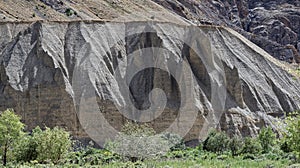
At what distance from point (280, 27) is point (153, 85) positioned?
69.5 m

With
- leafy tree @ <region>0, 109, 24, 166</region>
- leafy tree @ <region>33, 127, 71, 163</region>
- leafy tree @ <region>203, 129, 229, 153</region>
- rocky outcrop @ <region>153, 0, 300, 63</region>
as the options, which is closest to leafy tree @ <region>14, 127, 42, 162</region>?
leafy tree @ <region>33, 127, 71, 163</region>

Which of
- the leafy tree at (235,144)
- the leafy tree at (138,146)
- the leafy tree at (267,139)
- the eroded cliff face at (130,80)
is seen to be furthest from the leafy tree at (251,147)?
the eroded cliff face at (130,80)

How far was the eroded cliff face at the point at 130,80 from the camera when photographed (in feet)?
167

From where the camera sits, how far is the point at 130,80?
55062 mm

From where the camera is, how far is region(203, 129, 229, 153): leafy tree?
48000 millimetres

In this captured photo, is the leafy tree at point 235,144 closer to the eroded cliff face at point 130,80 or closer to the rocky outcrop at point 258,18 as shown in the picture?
the eroded cliff face at point 130,80

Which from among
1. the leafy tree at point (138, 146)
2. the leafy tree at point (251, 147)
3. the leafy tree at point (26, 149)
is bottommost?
the leafy tree at point (251, 147)

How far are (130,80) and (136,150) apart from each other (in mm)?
14452

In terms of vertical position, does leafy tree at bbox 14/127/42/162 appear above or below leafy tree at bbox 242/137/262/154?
above

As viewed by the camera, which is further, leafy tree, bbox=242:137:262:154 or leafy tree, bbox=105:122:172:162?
leafy tree, bbox=242:137:262:154

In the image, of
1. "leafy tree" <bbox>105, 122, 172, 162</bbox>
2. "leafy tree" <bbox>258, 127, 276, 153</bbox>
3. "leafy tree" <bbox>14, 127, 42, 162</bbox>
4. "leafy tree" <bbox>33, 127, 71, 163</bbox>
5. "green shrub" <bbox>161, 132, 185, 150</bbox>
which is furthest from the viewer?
"leafy tree" <bbox>258, 127, 276, 153</bbox>

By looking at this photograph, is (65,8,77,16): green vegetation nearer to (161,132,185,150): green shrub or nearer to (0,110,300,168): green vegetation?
(0,110,300,168): green vegetation

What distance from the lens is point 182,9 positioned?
101m

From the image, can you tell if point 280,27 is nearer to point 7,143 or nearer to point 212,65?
point 212,65
